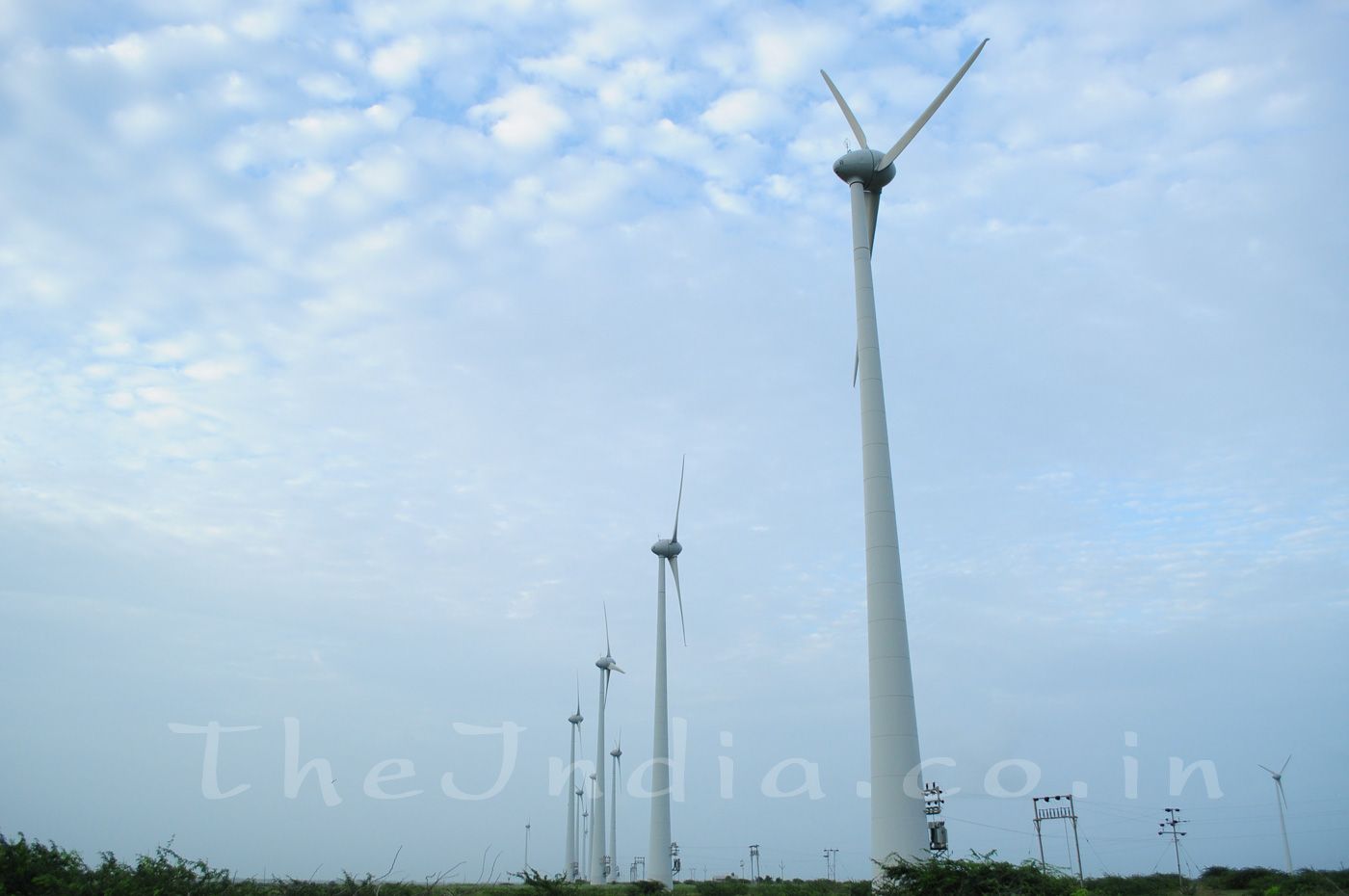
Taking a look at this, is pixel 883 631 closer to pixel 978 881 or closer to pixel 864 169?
pixel 978 881

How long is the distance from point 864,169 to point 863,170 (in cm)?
6

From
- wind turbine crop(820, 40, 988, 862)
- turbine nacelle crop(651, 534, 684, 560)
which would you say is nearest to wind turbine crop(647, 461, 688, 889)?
turbine nacelle crop(651, 534, 684, 560)

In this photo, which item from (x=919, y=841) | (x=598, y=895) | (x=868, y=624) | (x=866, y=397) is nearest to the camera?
(x=919, y=841)

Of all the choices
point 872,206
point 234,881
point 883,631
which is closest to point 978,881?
point 883,631

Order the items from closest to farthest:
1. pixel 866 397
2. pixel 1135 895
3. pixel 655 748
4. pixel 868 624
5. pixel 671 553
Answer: pixel 868 624 → pixel 866 397 → pixel 1135 895 → pixel 655 748 → pixel 671 553

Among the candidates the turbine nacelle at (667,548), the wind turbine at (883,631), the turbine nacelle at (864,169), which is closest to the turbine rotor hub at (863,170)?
the turbine nacelle at (864,169)

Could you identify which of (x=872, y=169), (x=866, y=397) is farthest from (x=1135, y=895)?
(x=872, y=169)

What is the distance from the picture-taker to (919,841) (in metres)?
28.4

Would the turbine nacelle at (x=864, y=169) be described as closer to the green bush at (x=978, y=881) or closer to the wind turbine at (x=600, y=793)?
the green bush at (x=978, y=881)

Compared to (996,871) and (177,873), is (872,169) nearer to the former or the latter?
(996,871)

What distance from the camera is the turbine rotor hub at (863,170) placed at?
129 feet

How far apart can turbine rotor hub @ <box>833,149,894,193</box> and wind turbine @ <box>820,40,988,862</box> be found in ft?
6.27

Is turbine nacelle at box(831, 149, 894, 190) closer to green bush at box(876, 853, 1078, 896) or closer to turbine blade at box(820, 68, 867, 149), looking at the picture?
turbine blade at box(820, 68, 867, 149)

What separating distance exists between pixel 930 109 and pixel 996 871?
102ft
